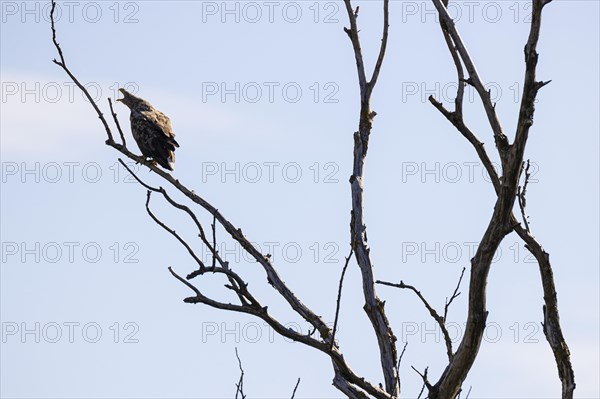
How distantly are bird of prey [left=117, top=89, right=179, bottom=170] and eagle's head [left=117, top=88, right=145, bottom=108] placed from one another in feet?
1.02

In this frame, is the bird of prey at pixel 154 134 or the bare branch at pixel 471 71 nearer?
the bare branch at pixel 471 71

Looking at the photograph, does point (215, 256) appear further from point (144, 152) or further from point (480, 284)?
point (144, 152)

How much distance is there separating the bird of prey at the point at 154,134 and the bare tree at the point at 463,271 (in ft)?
15.2

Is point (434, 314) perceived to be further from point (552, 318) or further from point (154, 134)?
point (154, 134)

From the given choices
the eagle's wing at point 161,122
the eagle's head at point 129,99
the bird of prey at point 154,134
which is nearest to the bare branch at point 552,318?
the bird of prey at point 154,134

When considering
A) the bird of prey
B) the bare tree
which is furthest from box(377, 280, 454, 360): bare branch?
the bird of prey

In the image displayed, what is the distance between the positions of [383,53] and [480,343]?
1964 mm

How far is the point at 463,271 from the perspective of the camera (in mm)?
5441

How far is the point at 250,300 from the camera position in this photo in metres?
4.74

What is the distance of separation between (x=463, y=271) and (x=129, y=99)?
310 inches

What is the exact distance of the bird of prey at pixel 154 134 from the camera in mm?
10758

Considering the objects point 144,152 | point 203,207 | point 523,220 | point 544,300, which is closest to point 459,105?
point 523,220

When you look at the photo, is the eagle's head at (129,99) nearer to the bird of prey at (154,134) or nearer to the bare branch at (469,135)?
the bird of prey at (154,134)

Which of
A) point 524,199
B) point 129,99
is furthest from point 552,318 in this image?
point 129,99
